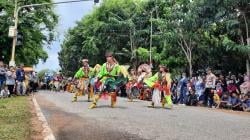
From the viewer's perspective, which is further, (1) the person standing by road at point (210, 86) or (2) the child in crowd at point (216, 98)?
(1) the person standing by road at point (210, 86)

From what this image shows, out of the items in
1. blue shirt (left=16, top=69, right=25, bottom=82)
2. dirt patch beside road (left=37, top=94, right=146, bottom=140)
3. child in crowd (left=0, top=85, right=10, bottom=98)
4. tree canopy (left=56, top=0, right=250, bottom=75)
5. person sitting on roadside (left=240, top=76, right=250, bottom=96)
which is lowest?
dirt patch beside road (left=37, top=94, right=146, bottom=140)

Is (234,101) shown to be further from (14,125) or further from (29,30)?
(29,30)

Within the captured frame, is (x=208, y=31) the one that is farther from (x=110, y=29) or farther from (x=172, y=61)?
(x=110, y=29)

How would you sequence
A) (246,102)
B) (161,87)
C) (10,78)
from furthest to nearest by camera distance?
(10,78), (246,102), (161,87)

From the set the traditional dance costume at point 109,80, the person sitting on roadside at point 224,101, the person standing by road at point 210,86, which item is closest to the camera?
the traditional dance costume at point 109,80

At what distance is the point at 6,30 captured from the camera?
2047 inches

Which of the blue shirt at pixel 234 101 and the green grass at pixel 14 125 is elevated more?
the blue shirt at pixel 234 101

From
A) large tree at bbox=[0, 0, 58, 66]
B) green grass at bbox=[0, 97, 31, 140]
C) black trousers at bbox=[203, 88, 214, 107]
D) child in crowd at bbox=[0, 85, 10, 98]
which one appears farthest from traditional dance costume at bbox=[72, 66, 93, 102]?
large tree at bbox=[0, 0, 58, 66]

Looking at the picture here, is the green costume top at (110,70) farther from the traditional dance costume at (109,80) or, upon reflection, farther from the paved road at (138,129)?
the paved road at (138,129)

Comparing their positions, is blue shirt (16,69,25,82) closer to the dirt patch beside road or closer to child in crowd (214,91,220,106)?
child in crowd (214,91,220,106)

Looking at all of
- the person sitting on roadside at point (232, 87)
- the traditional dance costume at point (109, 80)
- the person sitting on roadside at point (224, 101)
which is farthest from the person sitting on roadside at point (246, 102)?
the traditional dance costume at point (109, 80)

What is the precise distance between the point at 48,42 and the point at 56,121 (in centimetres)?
4863

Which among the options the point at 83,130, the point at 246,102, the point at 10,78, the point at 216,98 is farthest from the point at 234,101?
the point at 83,130

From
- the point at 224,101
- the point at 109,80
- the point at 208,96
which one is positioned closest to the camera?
the point at 109,80
